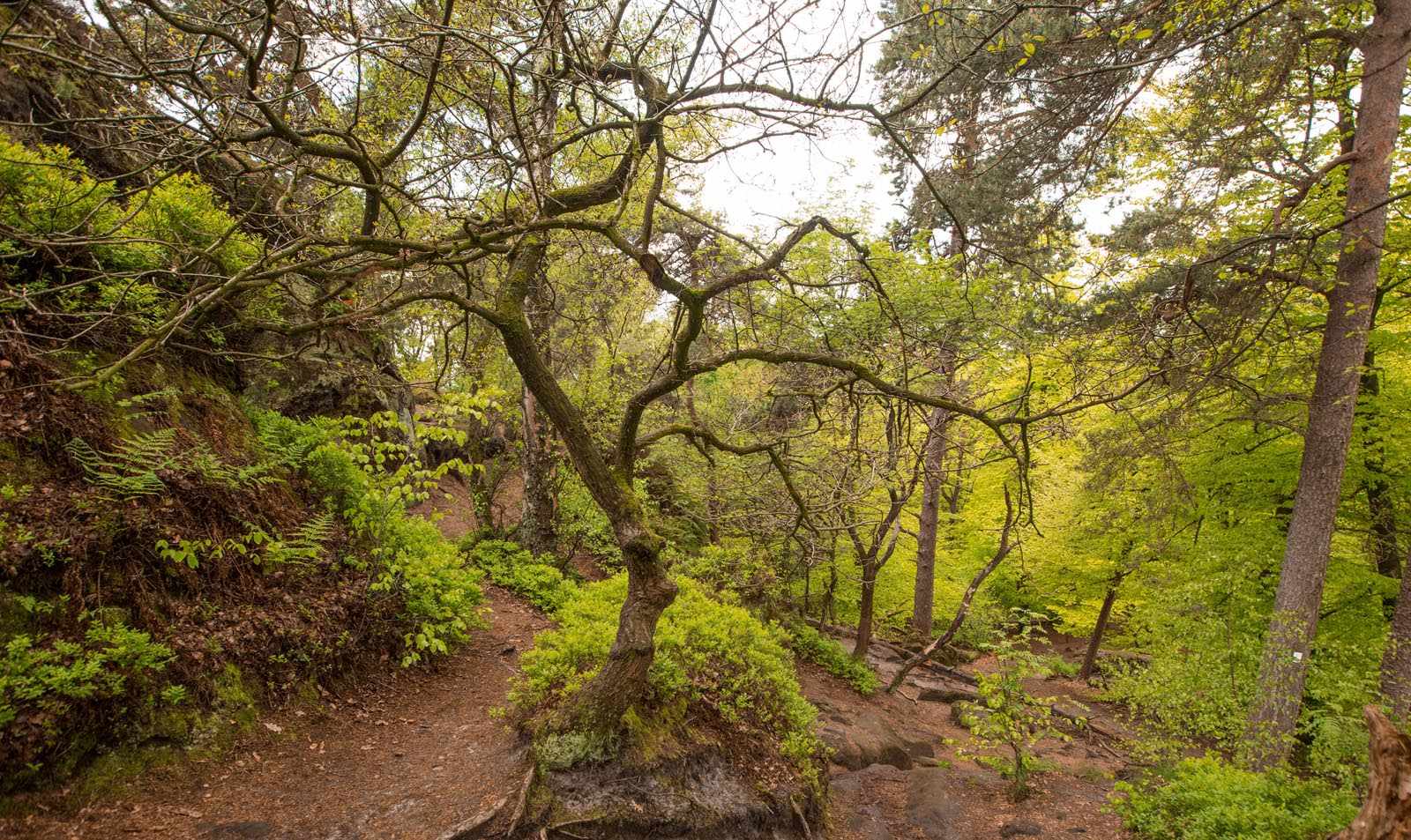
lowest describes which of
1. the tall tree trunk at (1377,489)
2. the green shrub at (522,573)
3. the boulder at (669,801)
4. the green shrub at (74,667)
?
the boulder at (669,801)

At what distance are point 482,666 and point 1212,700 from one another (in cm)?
817

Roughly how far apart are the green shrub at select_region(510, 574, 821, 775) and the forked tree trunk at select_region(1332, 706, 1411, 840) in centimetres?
378

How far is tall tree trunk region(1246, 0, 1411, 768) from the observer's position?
6051mm

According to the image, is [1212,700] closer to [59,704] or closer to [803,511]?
[803,511]

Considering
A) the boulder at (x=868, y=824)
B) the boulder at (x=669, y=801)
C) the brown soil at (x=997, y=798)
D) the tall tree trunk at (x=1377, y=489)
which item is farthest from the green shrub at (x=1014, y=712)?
the tall tree trunk at (x=1377, y=489)

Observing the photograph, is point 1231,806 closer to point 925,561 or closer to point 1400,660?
point 1400,660

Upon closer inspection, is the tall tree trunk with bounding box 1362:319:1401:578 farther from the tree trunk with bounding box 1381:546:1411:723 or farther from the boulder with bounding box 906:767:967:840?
the boulder with bounding box 906:767:967:840

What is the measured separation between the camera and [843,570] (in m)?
12.6

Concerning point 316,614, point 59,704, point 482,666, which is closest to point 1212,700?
point 482,666

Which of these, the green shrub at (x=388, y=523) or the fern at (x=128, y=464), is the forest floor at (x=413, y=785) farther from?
the fern at (x=128, y=464)

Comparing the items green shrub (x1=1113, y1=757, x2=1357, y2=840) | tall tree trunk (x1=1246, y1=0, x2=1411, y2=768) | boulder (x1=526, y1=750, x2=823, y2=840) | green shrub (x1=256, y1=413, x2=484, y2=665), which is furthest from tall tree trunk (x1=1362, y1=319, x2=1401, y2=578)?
green shrub (x1=256, y1=413, x2=484, y2=665)

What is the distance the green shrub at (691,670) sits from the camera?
5059 millimetres

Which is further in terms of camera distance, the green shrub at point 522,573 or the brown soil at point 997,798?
the green shrub at point 522,573

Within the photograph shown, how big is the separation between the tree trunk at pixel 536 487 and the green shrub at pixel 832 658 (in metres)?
4.95
